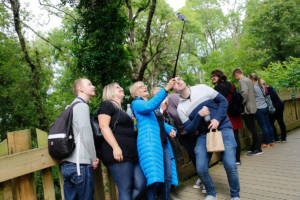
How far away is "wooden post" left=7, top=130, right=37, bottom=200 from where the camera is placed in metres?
1.98

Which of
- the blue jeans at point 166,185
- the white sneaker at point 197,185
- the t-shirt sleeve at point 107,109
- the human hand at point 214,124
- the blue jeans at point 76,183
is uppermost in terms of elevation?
the t-shirt sleeve at point 107,109

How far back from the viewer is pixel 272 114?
19.0ft

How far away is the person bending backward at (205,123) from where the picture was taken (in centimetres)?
284

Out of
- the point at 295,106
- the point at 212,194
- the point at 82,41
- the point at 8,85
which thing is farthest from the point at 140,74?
the point at 212,194

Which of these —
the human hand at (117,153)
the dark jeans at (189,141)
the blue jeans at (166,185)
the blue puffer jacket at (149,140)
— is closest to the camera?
Answer: the human hand at (117,153)

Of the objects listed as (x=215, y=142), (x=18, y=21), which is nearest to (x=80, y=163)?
(x=215, y=142)

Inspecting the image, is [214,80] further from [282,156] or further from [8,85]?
[8,85]

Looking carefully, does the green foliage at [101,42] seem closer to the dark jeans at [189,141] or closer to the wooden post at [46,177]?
the dark jeans at [189,141]

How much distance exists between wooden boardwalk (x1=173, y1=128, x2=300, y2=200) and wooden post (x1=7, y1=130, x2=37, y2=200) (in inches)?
79.3

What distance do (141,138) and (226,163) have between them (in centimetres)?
117

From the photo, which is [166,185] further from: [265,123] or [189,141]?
[265,123]

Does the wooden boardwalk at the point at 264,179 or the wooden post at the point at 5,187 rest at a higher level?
the wooden post at the point at 5,187

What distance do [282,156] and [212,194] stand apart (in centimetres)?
265

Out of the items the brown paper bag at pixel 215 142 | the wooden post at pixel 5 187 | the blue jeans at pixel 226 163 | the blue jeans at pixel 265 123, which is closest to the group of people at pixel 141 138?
the blue jeans at pixel 226 163
